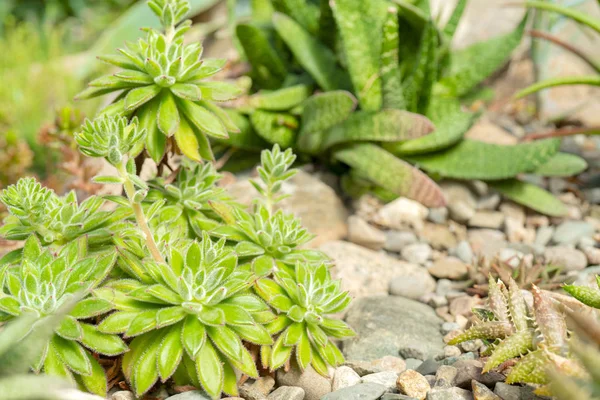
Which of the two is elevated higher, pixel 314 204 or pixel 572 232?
pixel 314 204

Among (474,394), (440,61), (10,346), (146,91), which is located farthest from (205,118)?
(440,61)

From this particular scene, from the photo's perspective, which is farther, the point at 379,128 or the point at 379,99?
the point at 379,99

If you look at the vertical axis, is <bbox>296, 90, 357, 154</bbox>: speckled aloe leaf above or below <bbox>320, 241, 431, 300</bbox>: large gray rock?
above

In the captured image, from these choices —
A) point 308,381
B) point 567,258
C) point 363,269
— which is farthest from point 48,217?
point 567,258

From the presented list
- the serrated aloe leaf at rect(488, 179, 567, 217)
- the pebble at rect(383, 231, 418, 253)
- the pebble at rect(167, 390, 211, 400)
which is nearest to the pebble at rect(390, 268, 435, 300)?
the pebble at rect(383, 231, 418, 253)

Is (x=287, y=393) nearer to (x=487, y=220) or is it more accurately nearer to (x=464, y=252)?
(x=464, y=252)

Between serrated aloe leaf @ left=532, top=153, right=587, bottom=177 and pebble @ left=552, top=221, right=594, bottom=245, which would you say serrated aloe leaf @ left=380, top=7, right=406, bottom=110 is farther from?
pebble @ left=552, top=221, right=594, bottom=245
